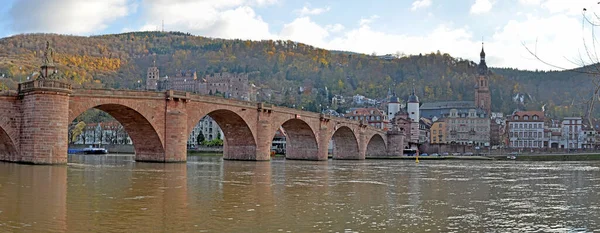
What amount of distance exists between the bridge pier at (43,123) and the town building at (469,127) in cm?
10322

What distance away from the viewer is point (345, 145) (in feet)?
269

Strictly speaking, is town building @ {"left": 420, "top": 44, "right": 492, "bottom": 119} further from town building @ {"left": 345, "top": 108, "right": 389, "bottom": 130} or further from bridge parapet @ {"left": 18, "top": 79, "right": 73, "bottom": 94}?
bridge parapet @ {"left": 18, "top": 79, "right": 73, "bottom": 94}

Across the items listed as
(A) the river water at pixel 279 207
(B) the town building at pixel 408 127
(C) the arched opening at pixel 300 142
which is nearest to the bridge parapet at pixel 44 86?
(A) the river water at pixel 279 207

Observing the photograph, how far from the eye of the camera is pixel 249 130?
55125mm

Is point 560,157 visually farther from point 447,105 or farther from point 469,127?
point 447,105

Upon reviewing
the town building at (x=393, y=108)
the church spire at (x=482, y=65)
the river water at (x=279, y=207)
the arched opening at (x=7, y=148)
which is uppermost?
the church spire at (x=482, y=65)

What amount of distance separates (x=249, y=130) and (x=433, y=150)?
59622mm

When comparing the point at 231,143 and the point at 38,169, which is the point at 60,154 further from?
the point at 231,143

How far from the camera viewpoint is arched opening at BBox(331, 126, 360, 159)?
79812 mm

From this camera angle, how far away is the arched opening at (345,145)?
79812mm

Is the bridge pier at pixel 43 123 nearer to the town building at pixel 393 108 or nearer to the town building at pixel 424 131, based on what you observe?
the town building at pixel 424 131

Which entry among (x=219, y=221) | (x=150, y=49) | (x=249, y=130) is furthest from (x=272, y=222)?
(x=150, y=49)

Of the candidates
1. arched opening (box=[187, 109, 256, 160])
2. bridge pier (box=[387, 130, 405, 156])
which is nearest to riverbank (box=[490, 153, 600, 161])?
bridge pier (box=[387, 130, 405, 156])

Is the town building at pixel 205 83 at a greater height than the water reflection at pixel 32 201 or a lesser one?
greater
